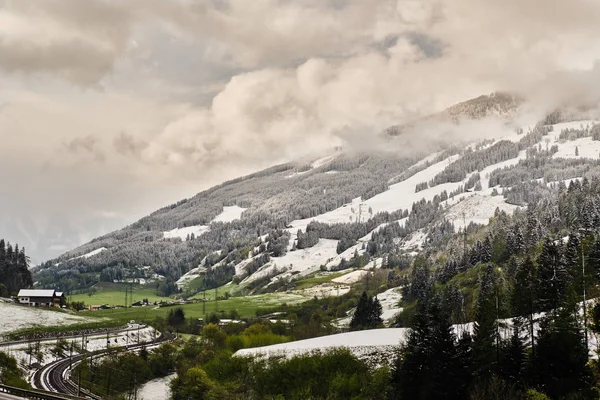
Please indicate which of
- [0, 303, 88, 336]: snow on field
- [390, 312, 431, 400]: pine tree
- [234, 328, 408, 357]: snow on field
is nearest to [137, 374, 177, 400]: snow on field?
[234, 328, 408, 357]: snow on field

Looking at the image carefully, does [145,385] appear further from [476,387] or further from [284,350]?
[476,387]

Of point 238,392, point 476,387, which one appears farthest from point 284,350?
point 476,387

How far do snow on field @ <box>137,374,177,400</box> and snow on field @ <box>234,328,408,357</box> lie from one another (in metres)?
21.8

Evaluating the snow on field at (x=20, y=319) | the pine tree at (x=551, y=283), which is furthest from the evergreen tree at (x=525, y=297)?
the snow on field at (x=20, y=319)

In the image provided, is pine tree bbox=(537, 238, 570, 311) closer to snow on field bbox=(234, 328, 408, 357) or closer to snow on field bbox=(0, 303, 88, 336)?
snow on field bbox=(234, 328, 408, 357)

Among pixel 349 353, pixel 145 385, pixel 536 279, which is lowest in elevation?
pixel 145 385

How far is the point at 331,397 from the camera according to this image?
96375 millimetres

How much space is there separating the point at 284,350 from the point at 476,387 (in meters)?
51.1

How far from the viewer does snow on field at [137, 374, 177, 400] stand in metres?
132

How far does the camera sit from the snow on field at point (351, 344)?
110m

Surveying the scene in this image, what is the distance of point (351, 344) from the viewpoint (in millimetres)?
114062

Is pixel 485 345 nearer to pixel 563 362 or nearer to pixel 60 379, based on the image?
pixel 563 362

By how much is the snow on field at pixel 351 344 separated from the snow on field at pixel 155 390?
860 inches

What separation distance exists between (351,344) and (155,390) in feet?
176
